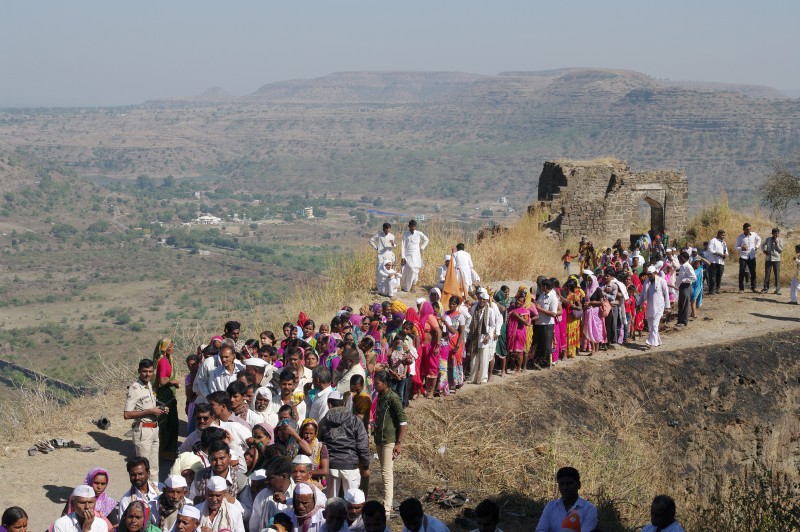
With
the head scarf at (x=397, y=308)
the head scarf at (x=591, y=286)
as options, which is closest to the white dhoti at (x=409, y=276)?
the head scarf at (x=591, y=286)

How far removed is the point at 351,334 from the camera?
1000 cm

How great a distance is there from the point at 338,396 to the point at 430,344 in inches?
138

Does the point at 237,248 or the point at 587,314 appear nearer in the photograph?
the point at 587,314

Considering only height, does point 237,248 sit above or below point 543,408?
below

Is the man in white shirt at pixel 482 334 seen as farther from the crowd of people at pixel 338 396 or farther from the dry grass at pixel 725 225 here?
the dry grass at pixel 725 225

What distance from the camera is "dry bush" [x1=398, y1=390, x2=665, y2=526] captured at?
30.2 feet

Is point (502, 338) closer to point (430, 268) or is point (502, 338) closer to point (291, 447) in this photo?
point (430, 268)

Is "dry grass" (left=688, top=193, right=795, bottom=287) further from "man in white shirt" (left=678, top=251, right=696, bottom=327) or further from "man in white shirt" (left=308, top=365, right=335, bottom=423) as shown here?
"man in white shirt" (left=308, top=365, right=335, bottom=423)

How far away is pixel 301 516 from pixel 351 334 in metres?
4.10

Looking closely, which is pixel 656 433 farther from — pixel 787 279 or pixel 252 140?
pixel 252 140

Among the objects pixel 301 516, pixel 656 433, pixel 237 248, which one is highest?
pixel 301 516

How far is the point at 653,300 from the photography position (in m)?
13.7

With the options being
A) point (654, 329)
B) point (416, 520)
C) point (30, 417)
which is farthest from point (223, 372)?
point (654, 329)

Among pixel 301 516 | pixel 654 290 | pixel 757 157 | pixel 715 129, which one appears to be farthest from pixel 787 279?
pixel 715 129
